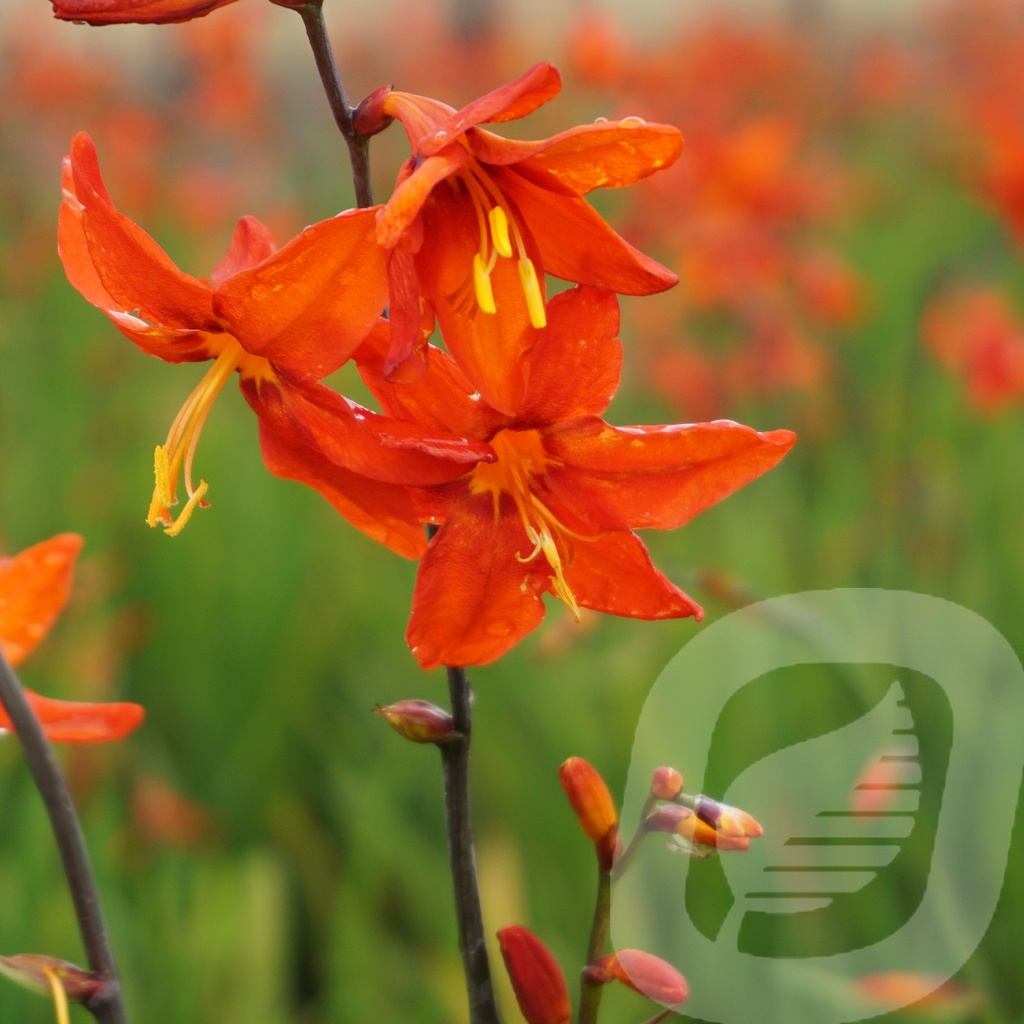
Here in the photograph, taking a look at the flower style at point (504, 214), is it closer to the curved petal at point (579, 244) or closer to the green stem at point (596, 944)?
the curved petal at point (579, 244)

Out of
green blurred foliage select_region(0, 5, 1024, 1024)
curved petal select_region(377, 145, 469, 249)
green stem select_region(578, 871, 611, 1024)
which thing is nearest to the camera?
curved petal select_region(377, 145, 469, 249)

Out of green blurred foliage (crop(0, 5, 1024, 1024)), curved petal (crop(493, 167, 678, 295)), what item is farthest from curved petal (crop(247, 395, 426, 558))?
green blurred foliage (crop(0, 5, 1024, 1024))

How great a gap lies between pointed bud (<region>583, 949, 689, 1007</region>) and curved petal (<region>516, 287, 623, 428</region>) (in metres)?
0.22

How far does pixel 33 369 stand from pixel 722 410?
141 cm

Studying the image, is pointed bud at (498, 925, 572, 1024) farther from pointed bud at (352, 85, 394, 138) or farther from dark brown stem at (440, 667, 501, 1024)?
pointed bud at (352, 85, 394, 138)

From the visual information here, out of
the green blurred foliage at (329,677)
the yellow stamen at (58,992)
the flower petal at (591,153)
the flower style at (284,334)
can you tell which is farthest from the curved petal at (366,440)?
the green blurred foliage at (329,677)

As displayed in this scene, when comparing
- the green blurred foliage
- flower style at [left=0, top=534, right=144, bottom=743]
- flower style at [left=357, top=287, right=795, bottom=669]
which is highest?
flower style at [left=357, top=287, right=795, bottom=669]

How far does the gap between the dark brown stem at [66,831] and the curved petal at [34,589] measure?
4.3 inches

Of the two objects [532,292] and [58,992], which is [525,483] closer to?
[532,292]

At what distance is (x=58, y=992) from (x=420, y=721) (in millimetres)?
162

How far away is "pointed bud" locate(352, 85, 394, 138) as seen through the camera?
487 mm

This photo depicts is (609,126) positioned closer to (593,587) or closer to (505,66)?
(593,587)

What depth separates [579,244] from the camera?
49 centimetres

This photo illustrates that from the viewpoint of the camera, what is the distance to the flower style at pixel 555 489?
0.50 metres
